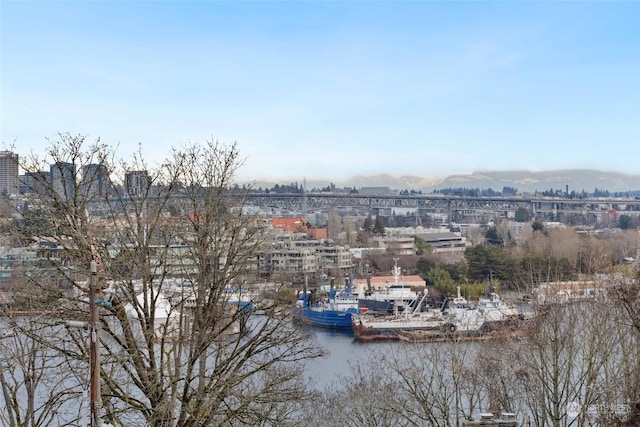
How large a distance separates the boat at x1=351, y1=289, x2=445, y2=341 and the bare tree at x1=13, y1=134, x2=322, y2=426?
9.20m

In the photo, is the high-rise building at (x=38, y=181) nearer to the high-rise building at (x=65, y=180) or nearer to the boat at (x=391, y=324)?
the high-rise building at (x=65, y=180)

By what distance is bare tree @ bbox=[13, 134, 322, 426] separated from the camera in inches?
126

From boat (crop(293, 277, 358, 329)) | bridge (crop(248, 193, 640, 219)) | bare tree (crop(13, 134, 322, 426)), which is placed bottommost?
boat (crop(293, 277, 358, 329))

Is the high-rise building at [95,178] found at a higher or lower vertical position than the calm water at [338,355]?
higher

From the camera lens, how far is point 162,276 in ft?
11.1

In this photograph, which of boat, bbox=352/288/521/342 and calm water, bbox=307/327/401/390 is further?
boat, bbox=352/288/521/342

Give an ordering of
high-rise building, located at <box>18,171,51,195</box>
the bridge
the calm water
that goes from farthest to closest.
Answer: the bridge, the calm water, high-rise building, located at <box>18,171,51,195</box>

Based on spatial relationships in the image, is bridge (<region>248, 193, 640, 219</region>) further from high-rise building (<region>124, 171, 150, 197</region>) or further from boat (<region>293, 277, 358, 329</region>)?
high-rise building (<region>124, 171, 150, 197</region>)

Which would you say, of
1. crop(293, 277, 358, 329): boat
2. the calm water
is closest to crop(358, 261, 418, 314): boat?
crop(293, 277, 358, 329): boat

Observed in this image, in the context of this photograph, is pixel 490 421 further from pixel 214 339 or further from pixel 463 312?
pixel 463 312

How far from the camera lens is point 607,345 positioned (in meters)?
5.35

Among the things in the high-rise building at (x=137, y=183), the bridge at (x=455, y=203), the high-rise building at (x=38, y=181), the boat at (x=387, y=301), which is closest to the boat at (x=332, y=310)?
the boat at (x=387, y=301)

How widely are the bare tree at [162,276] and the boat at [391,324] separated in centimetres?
920

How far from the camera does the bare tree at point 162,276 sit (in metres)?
3.21
